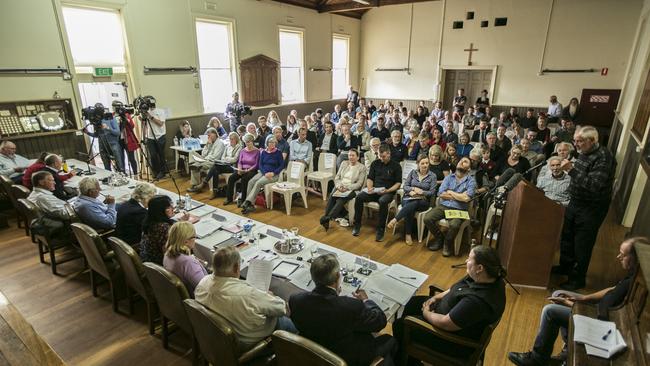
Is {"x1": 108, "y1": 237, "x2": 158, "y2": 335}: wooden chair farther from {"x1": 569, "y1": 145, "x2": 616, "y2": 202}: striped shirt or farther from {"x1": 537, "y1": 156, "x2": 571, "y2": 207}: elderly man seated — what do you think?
{"x1": 537, "y1": 156, "x2": 571, "y2": 207}: elderly man seated

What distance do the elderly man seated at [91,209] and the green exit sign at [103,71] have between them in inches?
170

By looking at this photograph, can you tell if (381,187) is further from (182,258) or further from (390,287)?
(182,258)

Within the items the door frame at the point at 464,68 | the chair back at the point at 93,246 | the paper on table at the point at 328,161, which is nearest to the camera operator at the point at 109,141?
the chair back at the point at 93,246

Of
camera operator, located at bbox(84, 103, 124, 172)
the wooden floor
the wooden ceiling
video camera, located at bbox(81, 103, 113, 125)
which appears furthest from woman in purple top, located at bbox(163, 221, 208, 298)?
the wooden ceiling

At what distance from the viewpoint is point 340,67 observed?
1325 centimetres

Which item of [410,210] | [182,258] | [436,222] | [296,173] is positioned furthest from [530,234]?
[296,173]

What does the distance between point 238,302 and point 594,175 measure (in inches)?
129

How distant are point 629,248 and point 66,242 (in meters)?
5.10

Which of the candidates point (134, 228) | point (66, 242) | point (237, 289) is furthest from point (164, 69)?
point (237, 289)

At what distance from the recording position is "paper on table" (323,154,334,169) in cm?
599

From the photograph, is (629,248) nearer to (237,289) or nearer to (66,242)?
(237,289)

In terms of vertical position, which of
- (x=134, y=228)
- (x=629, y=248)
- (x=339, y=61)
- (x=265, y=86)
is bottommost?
(x=134, y=228)

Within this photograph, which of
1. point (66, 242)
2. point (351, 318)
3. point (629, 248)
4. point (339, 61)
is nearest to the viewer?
point (351, 318)

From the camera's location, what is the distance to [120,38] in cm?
700
